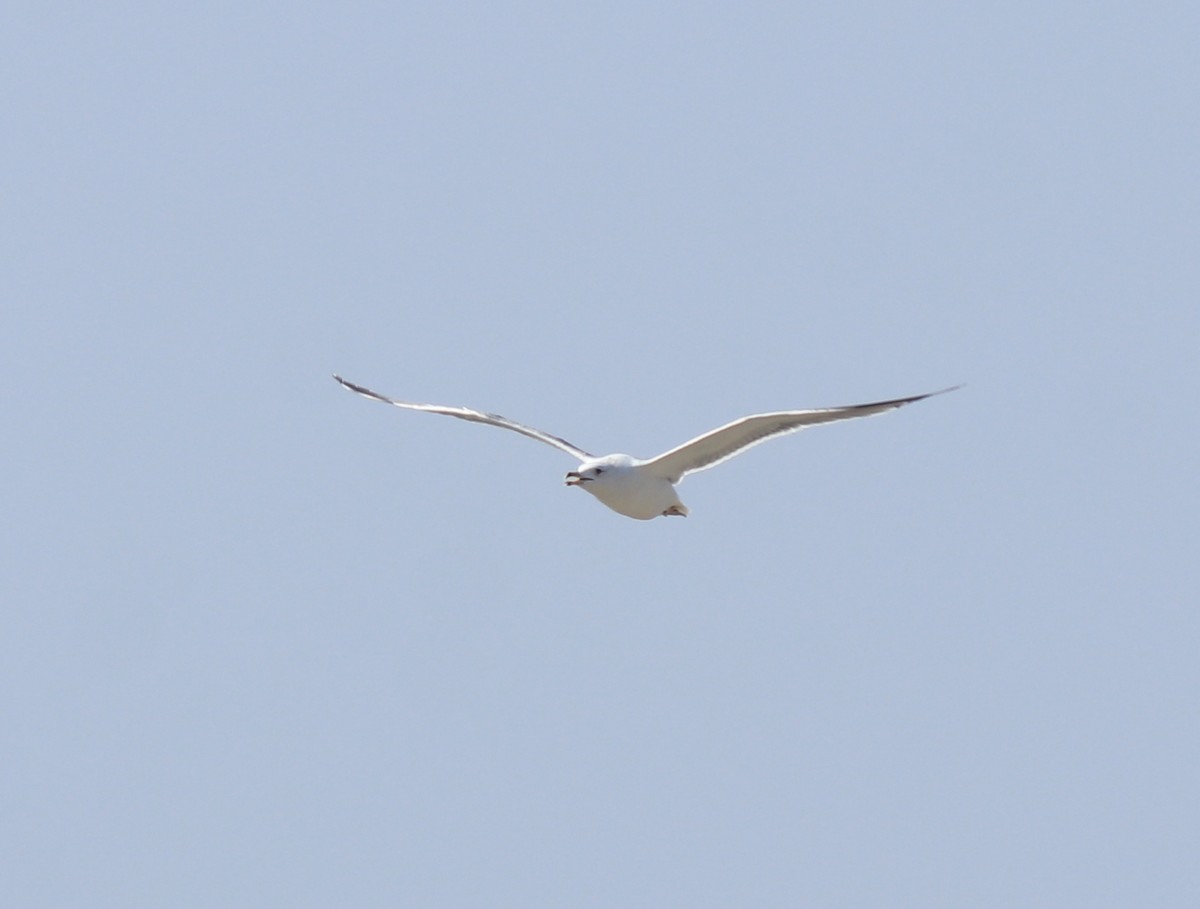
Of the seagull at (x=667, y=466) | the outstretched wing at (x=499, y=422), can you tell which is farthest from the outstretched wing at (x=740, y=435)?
the outstretched wing at (x=499, y=422)

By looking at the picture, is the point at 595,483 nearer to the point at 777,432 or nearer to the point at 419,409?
the point at 777,432

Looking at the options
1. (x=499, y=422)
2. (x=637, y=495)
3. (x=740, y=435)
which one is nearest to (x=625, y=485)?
(x=637, y=495)

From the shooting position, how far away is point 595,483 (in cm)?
1642

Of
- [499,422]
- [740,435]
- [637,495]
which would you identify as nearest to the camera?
[740,435]

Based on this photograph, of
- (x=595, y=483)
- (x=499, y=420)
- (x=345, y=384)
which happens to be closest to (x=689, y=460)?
(x=595, y=483)

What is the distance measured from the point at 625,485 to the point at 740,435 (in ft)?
3.71

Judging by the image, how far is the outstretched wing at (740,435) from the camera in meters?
15.3

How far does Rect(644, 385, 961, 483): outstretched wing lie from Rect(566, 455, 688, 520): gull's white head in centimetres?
12

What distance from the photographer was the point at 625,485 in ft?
54.1

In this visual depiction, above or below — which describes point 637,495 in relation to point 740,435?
below

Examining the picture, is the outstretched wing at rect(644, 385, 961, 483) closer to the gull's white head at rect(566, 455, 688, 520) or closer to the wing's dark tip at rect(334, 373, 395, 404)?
the gull's white head at rect(566, 455, 688, 520)

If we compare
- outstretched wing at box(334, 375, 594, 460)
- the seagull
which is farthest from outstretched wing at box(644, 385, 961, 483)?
outstretched wing at box(334, 375, 594, 460)

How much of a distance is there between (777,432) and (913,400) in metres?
1.61

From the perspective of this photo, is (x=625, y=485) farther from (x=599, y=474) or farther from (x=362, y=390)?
(x=362, y=390)
